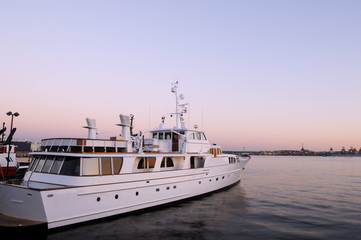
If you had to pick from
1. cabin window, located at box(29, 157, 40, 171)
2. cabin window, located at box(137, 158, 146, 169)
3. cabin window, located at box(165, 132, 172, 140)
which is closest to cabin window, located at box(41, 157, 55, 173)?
cabin window, located at box(29, 157, 40, 171)

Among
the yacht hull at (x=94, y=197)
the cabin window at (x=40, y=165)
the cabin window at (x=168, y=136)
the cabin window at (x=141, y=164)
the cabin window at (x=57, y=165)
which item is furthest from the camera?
the cabin window at (x=168, y=136)

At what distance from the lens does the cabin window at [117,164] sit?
13.2 meters

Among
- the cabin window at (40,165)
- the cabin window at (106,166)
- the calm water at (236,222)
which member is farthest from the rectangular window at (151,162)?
the cabin window at (40,165)

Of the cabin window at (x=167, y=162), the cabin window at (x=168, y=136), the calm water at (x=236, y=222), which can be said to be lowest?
the calm water at (x=236, y=222)

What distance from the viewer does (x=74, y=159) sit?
1208 cm

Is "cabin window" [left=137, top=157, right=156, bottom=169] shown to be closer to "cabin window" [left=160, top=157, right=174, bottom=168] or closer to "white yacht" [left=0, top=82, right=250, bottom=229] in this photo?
"white yacht" [left=0, top=82, right=250, bottom=229]

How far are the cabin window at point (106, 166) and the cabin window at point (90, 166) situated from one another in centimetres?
34


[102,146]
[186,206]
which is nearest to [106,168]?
[102,146]

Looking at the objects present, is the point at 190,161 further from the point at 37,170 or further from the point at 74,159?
the point at 37,170

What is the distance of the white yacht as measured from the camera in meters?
10.4

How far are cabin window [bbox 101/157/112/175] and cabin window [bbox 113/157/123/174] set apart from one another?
304 mm

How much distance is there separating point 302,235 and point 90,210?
1058 cm

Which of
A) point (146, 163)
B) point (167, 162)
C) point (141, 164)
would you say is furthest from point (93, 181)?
point (167, 162)

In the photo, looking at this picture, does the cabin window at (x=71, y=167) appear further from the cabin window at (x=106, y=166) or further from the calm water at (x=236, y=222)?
the calm water at (x=236, y=222)
